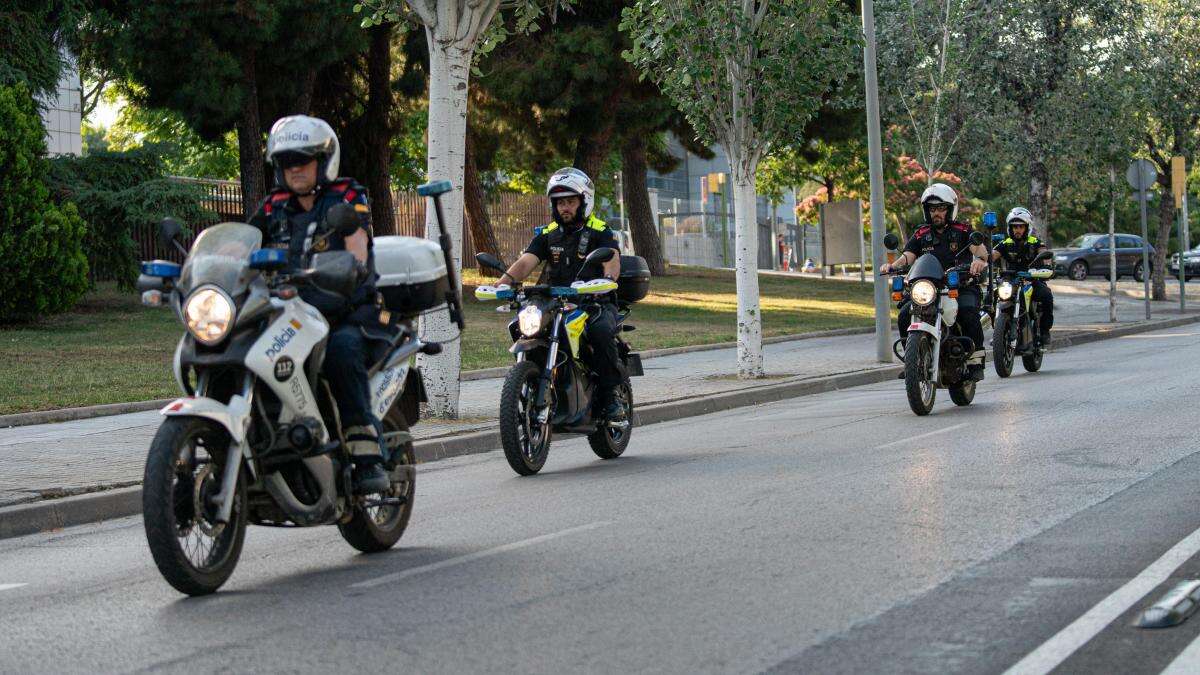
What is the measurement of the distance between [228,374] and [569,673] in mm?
2181

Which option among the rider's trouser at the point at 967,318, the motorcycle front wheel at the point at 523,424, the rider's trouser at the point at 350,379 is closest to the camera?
the rider's trouser at the point at 350,379

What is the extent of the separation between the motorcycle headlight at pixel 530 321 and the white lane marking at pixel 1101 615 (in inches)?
179

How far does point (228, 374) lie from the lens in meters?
6.46

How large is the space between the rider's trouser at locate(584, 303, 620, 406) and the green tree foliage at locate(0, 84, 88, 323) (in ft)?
49.8

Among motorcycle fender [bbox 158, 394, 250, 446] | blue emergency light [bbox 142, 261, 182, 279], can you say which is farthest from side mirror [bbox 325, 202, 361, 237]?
motorcycle fender [bbox 158, 394, 250, 446]

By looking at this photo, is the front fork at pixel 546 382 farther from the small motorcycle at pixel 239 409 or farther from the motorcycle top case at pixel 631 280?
the small motorcycle at pixel 239 409

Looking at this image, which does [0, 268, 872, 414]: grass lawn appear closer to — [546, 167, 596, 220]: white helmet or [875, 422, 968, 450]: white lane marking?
[546, 167, 596, 220]: white helmet

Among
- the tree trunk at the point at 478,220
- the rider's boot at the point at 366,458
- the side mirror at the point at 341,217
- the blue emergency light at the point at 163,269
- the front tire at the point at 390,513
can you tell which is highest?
the tree trunk at the point at 478,220

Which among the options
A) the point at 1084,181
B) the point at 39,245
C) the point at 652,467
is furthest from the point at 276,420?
the point at 1084,181

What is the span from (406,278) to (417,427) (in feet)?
20.1

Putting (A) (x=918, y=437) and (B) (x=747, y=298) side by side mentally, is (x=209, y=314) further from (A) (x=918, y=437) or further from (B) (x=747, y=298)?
(B) (x=747, y=298)

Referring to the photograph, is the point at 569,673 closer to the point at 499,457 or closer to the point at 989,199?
the point at 499,457

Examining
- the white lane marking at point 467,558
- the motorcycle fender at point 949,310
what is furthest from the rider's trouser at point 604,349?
the motorcycle fender at point 949,310

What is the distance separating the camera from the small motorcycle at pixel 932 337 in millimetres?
13977
